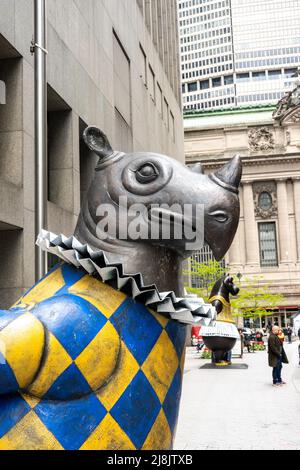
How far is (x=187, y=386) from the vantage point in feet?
43.7

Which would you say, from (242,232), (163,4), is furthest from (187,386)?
(242,232)

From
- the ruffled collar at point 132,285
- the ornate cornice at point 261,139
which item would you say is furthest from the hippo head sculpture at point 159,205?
the ornate cornice at point 261,139

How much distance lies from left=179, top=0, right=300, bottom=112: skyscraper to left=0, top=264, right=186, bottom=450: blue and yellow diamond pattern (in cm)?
10604

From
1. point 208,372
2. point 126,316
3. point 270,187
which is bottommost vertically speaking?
point 208,372

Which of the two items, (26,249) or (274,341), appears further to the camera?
(274,341)

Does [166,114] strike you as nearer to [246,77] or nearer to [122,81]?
[122,81]

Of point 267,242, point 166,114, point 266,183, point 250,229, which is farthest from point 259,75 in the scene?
point 166,114

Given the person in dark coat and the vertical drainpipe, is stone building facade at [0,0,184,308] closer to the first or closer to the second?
the vertical drainpipe

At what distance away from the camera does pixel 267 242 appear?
59.1m

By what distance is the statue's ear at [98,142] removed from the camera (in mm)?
2445
